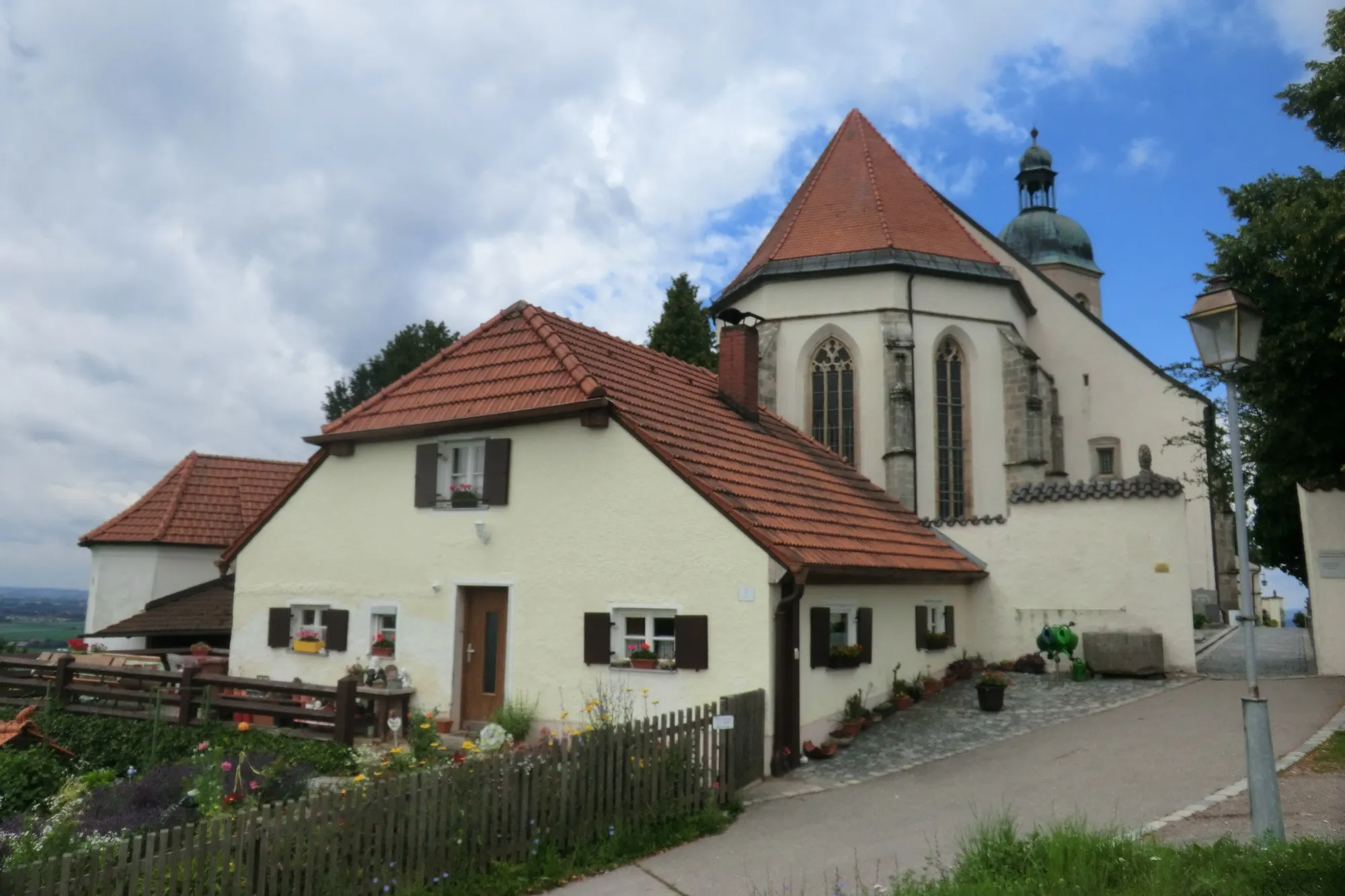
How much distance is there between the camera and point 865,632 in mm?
13930

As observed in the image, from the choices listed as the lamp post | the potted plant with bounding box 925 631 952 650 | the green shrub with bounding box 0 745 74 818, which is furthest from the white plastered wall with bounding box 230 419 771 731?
the potted plant with bounding box 925 631 952 650

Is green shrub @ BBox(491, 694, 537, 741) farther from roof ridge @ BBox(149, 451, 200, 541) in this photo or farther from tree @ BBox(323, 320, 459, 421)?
tree @ BBox(323, 320, 459, 421)

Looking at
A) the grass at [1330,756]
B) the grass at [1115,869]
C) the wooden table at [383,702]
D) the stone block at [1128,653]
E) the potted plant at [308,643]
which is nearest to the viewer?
the grass at [1115,869]

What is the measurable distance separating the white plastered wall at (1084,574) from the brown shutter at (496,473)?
8924mm

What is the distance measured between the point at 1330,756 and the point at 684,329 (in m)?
28.0

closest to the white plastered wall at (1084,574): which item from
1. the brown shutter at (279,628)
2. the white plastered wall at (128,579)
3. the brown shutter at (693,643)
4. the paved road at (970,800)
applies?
the paved road at (970,800)

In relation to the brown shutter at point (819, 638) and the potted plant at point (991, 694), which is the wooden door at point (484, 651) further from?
the potted plant at point (991, 694)

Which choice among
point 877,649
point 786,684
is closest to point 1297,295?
point 877,649

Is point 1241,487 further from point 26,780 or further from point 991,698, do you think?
point 26,780

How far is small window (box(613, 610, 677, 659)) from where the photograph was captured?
12488 mm

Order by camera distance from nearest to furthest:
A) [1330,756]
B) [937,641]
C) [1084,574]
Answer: [1330,756], [937,641], [1084,574]

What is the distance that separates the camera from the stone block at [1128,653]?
1658cm

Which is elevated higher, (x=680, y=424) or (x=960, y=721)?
(x=680, y=424)

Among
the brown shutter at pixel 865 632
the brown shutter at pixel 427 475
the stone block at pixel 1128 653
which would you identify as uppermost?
the brown shutter at pixel 427 475
